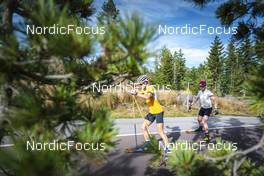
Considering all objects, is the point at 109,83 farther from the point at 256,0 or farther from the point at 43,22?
the point at 256,0

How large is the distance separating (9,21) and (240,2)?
2.45 meters

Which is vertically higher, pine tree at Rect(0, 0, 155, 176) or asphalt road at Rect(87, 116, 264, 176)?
pine tree at Rect(0, 0, 155, 176)

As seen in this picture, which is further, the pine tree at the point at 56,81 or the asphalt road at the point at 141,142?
the asphalt road at the point at 141,142

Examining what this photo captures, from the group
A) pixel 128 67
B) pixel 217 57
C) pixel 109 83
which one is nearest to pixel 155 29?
pixel 128 67

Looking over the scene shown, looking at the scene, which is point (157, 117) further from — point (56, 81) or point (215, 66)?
point (215, 66)

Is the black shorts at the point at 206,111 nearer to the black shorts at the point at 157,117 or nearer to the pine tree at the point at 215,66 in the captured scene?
the black shorts at the point at 157,117

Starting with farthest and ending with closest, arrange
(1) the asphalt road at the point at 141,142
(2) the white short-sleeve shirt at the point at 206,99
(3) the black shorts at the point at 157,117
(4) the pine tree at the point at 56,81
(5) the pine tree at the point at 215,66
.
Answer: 1. (5) the pine tree at the point at 215,66
2. (2) the white short-sleeve shirt at the point at 206,99
3. (3) the black shorts at the point at 157,117
4. (1) the asphalt road at the point at 141,142
5. (4) the pine tree at the point at 56,81

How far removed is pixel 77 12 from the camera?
2857 millimetres

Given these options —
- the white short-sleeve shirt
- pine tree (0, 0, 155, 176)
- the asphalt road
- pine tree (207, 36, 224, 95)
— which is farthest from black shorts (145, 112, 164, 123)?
pine tree (207, 36, 224, 95)

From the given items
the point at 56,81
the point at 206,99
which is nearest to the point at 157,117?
the point at 206,99

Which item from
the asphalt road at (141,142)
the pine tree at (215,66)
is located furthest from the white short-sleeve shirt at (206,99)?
the pine tree at (215,66)

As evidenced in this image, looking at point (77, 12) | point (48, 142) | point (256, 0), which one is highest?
point (256, 0)

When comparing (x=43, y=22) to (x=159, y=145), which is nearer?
(x=43, y=22)

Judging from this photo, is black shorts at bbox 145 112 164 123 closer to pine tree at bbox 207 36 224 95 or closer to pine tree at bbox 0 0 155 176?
pine tree at bbox 0 0 155 176
